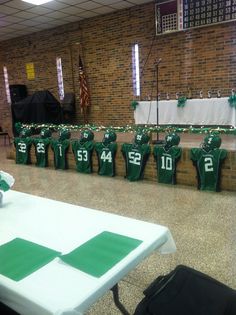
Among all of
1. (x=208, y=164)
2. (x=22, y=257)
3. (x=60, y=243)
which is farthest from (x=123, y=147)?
(x=22, y=257)

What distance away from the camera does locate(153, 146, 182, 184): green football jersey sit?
4.03m

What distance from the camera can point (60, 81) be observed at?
8.58 meters

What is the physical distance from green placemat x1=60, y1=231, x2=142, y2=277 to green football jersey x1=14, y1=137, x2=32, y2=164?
4.80m

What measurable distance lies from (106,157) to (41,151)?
1.58 m

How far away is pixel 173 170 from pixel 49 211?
2719 mm

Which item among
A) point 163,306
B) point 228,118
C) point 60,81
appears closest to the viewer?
point 163,306

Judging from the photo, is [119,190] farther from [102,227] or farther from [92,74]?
[92,74]

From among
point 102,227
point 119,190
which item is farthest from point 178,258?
point 119,190

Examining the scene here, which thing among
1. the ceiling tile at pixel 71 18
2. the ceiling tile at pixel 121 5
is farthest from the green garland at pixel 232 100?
the ceiling tile at pixel 71 18

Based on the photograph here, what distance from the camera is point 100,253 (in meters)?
1.15

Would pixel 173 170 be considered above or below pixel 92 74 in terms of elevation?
below

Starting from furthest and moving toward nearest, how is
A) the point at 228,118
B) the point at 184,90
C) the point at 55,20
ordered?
the point at 55,20, the point at 184,90, the point at 228,118

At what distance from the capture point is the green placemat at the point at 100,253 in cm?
106

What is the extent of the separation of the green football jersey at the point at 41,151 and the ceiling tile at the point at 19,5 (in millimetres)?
2977
